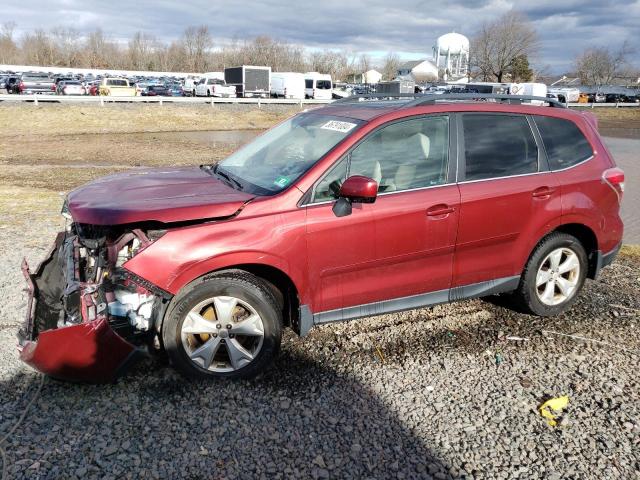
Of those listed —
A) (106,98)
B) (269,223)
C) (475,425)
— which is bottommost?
(475,425)

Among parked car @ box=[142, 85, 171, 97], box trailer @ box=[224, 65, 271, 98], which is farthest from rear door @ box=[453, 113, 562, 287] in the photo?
box trailer @ box=[224, 65, 271, 98]

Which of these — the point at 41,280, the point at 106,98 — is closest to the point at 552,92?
the point at 106,98

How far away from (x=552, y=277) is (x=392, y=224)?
5.87 ft

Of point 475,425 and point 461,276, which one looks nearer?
point 475,425

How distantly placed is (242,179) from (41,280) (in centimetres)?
172

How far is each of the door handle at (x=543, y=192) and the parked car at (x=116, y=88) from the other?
4031 centimetres

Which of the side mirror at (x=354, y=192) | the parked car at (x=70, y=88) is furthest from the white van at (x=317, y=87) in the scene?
the side mirror at (x=354, y=192)

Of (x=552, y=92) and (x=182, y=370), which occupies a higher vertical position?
(x=552, y=92)

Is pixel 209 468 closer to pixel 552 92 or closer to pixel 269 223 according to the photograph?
pixel 269 223

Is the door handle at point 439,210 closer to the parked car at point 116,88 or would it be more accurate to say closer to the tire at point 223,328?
the tire at point 223,328

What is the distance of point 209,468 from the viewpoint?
278 centimetres

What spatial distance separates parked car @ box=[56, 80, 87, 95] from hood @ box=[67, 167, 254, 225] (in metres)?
39.5

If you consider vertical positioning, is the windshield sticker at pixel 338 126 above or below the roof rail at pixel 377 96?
below

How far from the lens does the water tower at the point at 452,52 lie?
108500mm
